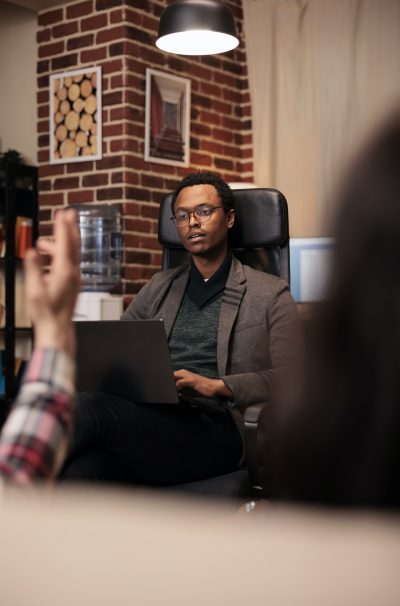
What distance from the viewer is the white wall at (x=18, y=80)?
4.71 meters

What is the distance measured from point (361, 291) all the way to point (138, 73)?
4105mm

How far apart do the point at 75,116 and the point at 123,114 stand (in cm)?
35

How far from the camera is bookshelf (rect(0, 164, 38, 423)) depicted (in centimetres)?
444

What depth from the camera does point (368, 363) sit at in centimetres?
43

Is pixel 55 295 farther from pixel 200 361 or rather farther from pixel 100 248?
pixel 100 248

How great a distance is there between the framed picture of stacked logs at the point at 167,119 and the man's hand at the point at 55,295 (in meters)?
3.72

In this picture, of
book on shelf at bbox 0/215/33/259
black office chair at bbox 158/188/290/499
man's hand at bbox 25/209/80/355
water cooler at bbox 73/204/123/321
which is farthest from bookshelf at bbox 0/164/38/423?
man's hand at bbox 25/209/80/355

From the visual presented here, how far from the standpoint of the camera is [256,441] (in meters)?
1.92

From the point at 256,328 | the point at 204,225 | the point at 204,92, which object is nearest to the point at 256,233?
the point at 204,225

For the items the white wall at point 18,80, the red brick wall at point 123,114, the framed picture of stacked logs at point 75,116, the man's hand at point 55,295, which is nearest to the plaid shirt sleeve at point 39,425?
the man's hand at point 55,295

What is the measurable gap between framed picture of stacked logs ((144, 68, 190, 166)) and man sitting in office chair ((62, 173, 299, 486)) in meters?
1.81

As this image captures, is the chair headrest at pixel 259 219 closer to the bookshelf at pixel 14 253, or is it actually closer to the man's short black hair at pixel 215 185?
the man's short black hair at pixel 215 185

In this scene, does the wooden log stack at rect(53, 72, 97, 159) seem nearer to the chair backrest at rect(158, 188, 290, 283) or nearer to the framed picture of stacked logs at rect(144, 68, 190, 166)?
the framed picture of stacked logs at rect(144, 68, 190, 166)

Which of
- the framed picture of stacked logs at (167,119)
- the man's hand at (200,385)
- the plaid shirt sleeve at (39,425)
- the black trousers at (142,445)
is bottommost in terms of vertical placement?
the black trousers at (142,445)
